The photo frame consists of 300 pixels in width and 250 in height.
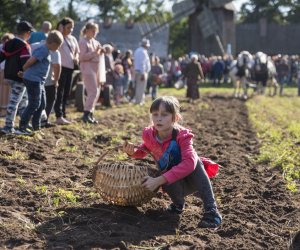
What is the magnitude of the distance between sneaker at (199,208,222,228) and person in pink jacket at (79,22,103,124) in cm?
676

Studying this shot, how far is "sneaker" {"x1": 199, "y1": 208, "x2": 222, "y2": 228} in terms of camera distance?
5.05 metres

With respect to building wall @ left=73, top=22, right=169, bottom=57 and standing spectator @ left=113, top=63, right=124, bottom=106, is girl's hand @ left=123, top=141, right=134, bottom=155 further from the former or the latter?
building wall @ left=73, top=22, right=169, bottom=57

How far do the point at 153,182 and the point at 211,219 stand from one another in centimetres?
56

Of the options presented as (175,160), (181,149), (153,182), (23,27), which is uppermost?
(23,27)

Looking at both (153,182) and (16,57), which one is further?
(16,57)

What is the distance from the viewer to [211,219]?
5.11 meters

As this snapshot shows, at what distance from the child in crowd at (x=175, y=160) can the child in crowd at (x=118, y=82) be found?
12652 millimetres

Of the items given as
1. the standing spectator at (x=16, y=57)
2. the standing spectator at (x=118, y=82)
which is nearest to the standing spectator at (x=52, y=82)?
the standing spectator at (x=16, y=57)

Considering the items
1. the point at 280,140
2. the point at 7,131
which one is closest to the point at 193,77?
A: the point at 280,140

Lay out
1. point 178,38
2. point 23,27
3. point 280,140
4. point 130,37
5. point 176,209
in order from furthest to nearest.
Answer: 1. point 178,38
2. point 130,37
3. point 280,140
4. point 23,27
5. point 176,209

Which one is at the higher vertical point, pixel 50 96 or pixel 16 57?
pixel 16 57

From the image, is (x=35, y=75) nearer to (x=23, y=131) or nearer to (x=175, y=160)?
(x=23, y=131)

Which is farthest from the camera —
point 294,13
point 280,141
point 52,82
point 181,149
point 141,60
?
point 294,13

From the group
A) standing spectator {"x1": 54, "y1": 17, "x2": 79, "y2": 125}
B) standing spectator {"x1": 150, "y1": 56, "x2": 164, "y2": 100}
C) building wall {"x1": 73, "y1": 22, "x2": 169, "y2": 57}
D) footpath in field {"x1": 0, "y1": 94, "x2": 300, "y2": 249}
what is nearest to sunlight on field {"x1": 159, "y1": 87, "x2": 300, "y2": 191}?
footpath in field {"x1": 0, "y1": 94, "x2": 300, "y2": 249}
